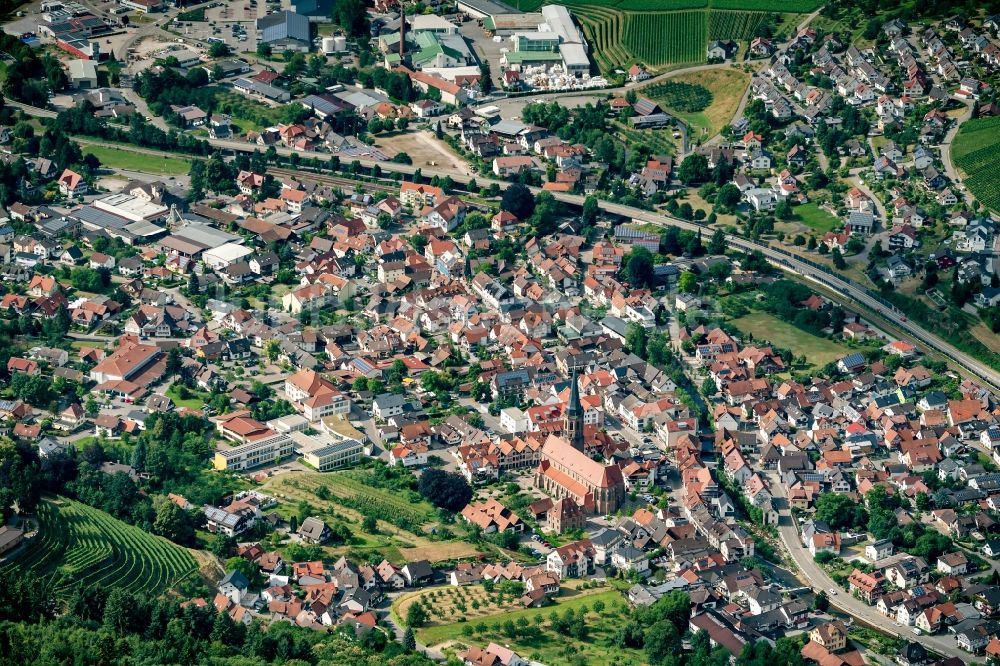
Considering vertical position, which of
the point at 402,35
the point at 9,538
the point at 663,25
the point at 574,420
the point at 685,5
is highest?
the point at 402,35

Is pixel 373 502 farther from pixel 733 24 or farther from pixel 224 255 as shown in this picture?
pixel 733 24

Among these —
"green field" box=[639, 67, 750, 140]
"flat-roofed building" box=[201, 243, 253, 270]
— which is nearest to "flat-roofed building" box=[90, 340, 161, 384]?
"flat-roofed building" box=[201, 243, 253, 270]

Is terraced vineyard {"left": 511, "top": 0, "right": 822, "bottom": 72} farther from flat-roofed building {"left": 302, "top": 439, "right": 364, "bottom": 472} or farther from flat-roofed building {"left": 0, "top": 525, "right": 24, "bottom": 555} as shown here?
flat-roofed building {"left": 0, "top": 525, "right": 24, "bottom": 555}

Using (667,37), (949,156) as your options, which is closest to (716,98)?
(667,37)

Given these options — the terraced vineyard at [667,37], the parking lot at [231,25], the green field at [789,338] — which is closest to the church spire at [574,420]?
the green field at [789,338]

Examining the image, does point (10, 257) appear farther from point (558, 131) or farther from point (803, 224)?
point (803, 224)
